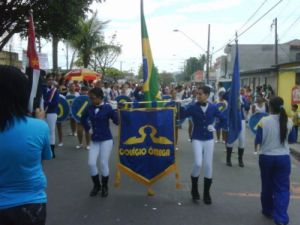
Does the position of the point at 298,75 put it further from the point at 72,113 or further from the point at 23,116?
the point at 23,116

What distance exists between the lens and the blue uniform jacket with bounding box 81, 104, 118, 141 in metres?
7.29

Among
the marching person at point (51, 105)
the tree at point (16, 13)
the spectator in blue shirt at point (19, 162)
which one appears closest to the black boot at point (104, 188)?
the marching person at point (51, 105)

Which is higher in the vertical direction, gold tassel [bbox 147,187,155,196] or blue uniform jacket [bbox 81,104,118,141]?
blue uniform jacket [bbox 81,104,118,141]

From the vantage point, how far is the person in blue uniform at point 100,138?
7.25m

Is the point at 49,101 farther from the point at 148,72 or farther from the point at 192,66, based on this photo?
the point at 192,66

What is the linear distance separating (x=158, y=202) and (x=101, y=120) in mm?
1528

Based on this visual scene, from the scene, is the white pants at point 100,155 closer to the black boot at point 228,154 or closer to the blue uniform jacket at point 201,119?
the blue uniform jacket at point 201,119

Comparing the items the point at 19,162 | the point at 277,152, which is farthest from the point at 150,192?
the point at 19,162

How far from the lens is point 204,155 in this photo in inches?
281

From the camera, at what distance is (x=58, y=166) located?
9.95 meters

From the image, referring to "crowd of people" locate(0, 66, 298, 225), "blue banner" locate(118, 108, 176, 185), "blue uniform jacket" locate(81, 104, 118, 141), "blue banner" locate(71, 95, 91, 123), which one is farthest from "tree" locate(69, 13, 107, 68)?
"blue banner" locate(118, 108, 176, 185)

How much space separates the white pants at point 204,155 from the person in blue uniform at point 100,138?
1331 millimetres

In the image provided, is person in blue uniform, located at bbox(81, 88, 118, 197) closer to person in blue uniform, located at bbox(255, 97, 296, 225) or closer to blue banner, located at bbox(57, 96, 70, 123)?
person in blue uniform, located at bbox(255, 97, 296, 225)

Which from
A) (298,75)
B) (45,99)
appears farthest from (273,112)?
(298,75)
